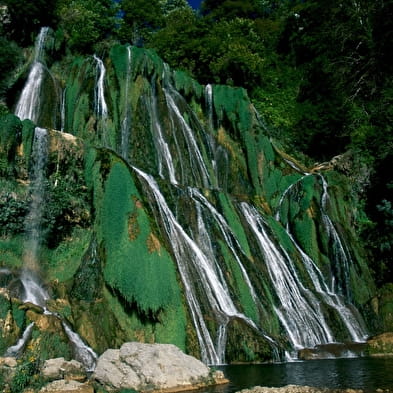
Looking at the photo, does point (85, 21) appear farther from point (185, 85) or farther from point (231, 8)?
point (231, 8)

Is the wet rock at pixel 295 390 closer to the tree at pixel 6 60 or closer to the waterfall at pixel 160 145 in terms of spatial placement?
the waterfall at pixel 160 145

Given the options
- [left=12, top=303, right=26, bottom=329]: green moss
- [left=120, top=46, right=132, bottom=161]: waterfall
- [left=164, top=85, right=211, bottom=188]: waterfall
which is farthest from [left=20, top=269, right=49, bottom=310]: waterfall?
[left=164, top=85, right=211, bottom=188]: waterfall

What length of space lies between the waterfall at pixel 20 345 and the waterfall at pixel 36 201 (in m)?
3.40

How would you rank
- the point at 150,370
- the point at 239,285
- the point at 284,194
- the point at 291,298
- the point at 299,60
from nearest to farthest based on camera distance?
the point at 150,370 → the point at 239,285 → the point at 291,298 → the point at 284,194 → the point at 299,60

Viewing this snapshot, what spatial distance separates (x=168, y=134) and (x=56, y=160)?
8.35 meters

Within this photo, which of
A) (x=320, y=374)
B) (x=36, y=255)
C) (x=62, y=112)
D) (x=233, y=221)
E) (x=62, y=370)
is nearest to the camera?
(x=62, y=370)

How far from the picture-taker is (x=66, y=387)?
32.9 feet

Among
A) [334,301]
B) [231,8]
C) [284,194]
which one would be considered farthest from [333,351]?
[231,8]

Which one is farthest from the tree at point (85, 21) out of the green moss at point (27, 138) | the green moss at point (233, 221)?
the green moss at point (233, 221)

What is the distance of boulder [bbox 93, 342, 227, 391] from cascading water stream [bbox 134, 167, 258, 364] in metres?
3.50

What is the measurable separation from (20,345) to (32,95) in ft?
48.5

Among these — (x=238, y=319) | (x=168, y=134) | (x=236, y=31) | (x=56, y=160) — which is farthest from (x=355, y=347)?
(x=236, y=31)

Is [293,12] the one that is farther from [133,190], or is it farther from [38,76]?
[133,190]

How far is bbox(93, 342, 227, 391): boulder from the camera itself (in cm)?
1073
